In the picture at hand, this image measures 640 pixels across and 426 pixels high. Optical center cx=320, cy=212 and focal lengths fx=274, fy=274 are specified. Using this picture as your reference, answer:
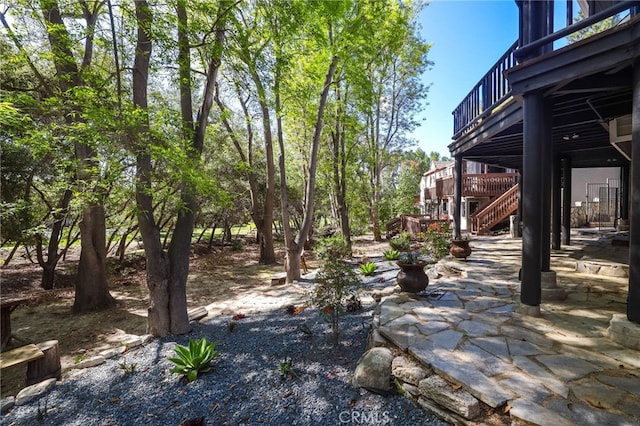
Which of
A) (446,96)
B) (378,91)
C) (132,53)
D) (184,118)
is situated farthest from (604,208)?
(132,53)

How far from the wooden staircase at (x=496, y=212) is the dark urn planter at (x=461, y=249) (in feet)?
21.3

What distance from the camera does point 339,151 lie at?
11898mm

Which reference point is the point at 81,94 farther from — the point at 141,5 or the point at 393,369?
the point at 393,369

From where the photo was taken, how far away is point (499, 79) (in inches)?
195

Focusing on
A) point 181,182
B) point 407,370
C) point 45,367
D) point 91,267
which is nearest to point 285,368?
point 407,370

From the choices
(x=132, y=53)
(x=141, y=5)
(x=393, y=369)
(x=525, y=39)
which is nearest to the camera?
(x=393, y=369)

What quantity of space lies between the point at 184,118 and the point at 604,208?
18.3 meters

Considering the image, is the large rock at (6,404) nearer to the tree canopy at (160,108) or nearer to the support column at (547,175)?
the tree canopy at (160,108)

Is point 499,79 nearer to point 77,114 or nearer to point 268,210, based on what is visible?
point 77,114

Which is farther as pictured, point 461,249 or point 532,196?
point 461,249

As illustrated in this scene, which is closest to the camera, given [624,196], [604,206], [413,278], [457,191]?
[413,278]

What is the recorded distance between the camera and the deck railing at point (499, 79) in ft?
9.15

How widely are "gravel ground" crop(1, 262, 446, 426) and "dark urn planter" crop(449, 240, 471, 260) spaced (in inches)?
134

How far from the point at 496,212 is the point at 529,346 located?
10.7 metres
